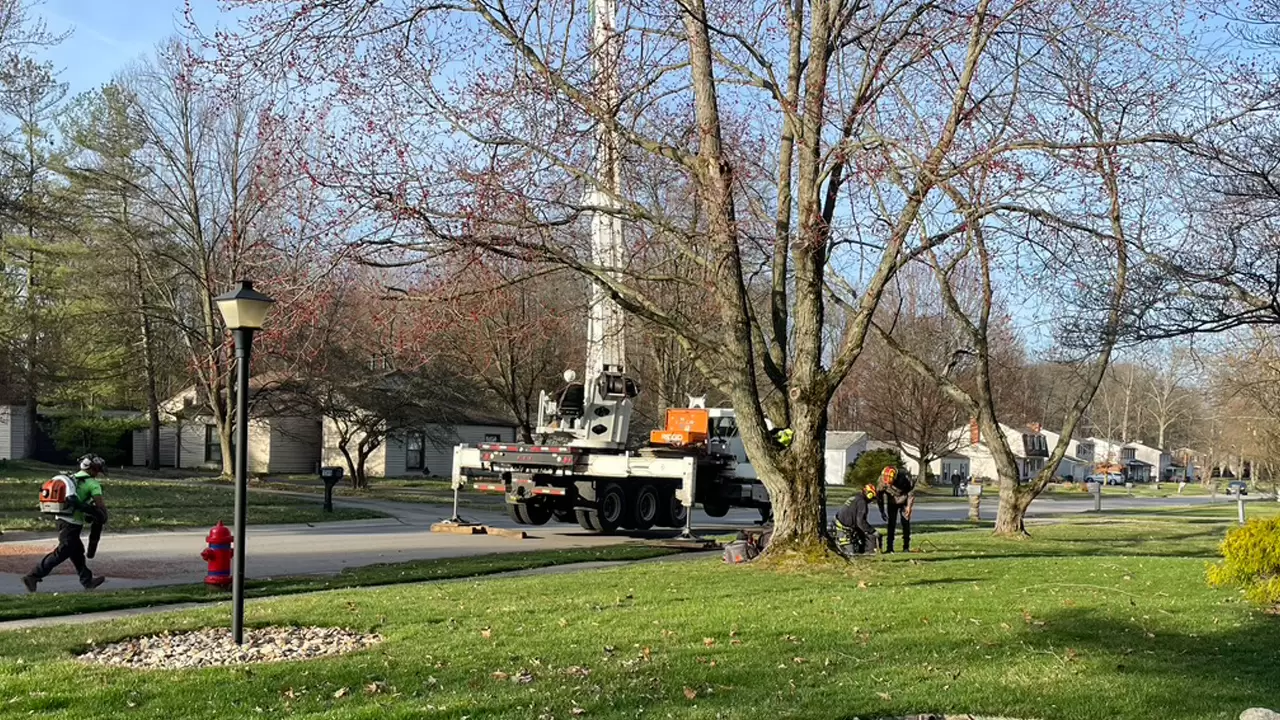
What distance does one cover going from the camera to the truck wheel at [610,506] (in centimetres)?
2169

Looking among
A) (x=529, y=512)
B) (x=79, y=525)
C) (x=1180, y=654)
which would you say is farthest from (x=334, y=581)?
(x=529, y=512)

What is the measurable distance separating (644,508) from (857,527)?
691 cm

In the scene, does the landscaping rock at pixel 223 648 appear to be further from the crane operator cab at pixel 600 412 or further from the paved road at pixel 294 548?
the crane operator cab at pixel 600 412

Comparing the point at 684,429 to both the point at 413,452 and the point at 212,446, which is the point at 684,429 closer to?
the point at 413,452

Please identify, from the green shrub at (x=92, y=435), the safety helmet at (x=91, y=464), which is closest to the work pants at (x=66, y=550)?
the safety helmet at (x=91, y=464)

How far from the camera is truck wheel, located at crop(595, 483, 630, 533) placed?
21688mm

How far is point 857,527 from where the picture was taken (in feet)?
53.9

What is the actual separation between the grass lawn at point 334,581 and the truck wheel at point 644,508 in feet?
9.84

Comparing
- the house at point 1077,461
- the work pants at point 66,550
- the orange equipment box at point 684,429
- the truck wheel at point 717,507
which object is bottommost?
the house at point 1077,461

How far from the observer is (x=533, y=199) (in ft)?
43.2

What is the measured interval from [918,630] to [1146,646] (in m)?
1.71

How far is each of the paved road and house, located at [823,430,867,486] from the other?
37.9 m

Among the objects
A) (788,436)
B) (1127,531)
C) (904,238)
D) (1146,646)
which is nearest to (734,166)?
(904,238)

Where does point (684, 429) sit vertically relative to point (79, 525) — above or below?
above
